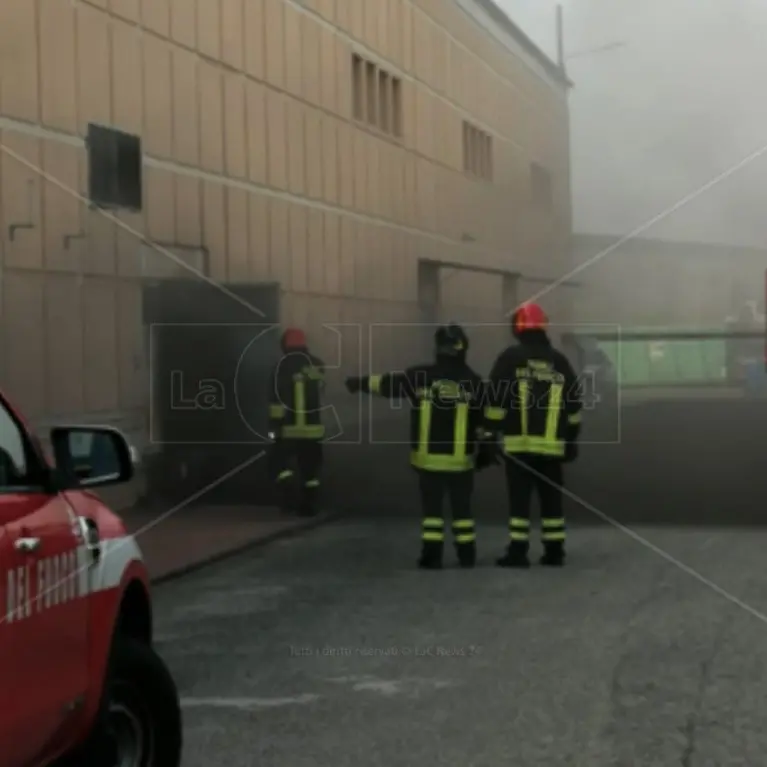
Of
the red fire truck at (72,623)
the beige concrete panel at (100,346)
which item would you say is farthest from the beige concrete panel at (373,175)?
the red fire truck at (72,623)

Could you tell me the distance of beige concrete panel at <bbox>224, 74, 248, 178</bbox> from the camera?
16781mm

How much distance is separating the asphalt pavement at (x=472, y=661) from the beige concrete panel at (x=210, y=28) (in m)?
5.18

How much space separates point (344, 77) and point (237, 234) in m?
1.82

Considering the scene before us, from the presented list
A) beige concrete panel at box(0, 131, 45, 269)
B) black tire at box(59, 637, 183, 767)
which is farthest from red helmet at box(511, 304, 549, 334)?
black tire at box(59, 637, 183, 767)

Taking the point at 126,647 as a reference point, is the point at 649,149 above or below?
above

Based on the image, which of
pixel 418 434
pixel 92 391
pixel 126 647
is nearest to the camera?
pixel 126 647

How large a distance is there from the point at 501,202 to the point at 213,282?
2.71m

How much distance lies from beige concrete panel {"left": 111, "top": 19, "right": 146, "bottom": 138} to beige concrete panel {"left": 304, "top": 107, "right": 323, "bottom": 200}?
198cm

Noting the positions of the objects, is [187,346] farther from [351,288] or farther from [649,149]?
[649,149]

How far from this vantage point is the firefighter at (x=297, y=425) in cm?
1617

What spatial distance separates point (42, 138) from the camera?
47.1 ft

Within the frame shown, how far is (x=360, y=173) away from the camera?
680 inches

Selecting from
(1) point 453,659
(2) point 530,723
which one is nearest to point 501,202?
(1) point 453,659

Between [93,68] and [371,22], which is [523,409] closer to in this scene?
[93,68]
